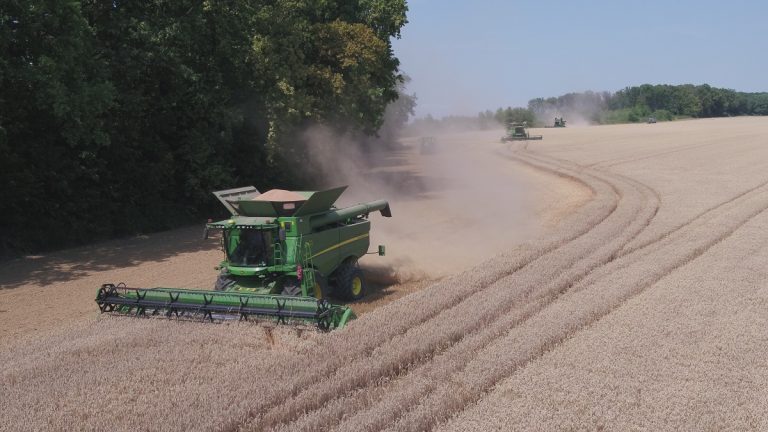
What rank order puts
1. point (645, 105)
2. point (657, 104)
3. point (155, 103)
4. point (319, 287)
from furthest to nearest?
point (657, 104) < point (645, 105) < point (155, 103) < point (319, 287)

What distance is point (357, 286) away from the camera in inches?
528

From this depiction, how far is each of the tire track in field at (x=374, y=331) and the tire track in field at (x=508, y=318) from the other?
0.30m

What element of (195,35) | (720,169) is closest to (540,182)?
(720,169)

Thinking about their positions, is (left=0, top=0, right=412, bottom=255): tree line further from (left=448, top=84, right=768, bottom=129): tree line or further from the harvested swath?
(left=448, top=84, right=768, bottom=129): tree line

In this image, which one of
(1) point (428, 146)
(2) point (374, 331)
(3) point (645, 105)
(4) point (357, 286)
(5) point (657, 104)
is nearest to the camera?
(2) point (374, 331)

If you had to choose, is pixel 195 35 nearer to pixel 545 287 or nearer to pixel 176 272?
pixel 176 272

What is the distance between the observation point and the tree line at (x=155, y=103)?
17.5m

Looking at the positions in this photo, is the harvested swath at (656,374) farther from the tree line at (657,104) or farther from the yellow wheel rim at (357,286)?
the tree line at (657,104)

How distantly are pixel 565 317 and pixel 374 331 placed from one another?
324 centimetres

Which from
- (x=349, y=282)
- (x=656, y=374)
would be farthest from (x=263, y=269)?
(x=656, y=374)

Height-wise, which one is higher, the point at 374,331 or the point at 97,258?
the point at 374,331

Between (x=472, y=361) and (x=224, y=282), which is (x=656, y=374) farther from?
(x=224, y=282)

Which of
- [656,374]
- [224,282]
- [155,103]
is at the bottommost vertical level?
[656,374]

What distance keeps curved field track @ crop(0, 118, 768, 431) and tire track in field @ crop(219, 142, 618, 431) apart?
3cm
